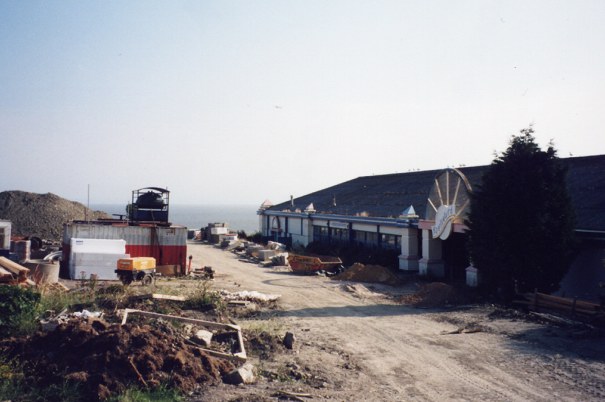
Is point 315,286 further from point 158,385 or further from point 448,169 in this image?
point 158,385

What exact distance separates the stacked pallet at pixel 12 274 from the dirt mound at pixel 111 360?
9.13 meters

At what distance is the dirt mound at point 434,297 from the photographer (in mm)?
21047

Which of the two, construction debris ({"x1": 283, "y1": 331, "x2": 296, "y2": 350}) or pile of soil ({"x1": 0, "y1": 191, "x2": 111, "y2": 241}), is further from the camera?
pile of soil ({"x1": 0, "y1": 191, "x2": 111, "y2": 241})

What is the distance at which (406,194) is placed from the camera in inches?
1416

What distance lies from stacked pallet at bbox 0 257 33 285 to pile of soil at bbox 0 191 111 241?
29593 millimetres

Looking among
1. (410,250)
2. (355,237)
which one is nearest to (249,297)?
(410,250)

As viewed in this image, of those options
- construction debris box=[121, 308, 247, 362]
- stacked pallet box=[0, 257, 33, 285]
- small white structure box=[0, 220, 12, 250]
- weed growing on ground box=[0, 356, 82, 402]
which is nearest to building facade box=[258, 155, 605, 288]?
construction debris box=[121, 308, 247, 362]

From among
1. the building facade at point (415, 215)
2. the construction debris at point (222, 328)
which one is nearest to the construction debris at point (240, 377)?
the construction debris at point (222, 328)

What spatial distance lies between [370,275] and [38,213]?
131 feet

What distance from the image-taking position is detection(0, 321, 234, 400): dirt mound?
32.6 feet

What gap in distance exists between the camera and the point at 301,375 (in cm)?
1125

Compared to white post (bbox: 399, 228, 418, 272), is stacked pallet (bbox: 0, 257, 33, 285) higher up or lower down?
lower down

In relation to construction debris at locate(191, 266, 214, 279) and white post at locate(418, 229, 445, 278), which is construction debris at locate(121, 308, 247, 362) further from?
white post at locate(418, 229, 445, 278)

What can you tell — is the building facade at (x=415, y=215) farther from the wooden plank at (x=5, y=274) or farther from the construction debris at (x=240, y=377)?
the wooden plank at (x=5, y=274)
